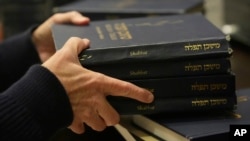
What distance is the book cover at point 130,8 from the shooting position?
4.16 feet

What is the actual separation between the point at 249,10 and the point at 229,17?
169 millimetres

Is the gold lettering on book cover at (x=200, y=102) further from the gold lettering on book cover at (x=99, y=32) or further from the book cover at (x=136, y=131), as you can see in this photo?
the gold lettering on book cover at (x=99, y=32)

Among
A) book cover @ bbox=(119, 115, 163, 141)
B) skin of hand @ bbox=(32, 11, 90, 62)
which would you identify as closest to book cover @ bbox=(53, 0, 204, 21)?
skin of hand @ bbox=(32, 11, 90, 62)

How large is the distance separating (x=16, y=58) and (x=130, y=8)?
383mm

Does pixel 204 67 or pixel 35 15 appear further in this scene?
pixel 35 15

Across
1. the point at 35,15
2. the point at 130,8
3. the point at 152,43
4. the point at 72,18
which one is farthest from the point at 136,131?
the point at 35,15

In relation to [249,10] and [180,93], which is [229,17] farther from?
[180,93]

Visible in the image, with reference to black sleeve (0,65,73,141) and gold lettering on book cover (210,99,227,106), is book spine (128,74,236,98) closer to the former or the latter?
gold lettering on book cover (210,99,227,106)

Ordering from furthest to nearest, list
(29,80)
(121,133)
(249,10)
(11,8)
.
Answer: (11,8)
(249,10)
(121,133)
(29,80)

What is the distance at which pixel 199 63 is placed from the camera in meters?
0.74

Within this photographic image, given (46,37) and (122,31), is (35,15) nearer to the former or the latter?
(46,37)

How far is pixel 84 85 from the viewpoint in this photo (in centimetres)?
74

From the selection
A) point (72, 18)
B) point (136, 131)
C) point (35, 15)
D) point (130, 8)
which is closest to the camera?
point (136, 131)

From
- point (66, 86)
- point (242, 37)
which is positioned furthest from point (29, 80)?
point (242, 37)
